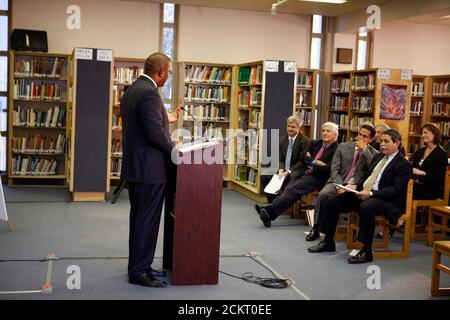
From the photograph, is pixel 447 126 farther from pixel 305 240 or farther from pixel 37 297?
pixel 37 297

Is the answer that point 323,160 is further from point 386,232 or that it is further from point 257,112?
point 257,112

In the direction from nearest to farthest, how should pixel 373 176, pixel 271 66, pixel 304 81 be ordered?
pixel 373 176
pixel 271 66
pixel 304 81

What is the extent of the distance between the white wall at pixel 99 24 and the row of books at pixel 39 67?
524 millimetres

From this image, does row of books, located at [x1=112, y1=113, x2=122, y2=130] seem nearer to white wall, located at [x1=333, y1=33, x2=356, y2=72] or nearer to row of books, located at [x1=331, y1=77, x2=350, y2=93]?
row of books, located at [x1=331, y1=77, x2=350, y2=93]

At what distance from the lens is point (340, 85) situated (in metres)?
11.5

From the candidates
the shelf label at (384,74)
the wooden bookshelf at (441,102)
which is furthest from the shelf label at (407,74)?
the wooden bookshelf at (441,102)

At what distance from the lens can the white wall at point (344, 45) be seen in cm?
1182

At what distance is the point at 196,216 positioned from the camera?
459 cm

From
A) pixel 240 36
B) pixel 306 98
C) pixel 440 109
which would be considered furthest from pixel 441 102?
pixel 240 36

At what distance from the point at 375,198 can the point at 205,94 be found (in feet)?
17.1

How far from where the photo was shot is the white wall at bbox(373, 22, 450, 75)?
471 inches

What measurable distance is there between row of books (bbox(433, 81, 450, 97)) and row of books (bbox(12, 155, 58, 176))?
7.21 metres

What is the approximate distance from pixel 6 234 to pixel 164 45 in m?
5.55

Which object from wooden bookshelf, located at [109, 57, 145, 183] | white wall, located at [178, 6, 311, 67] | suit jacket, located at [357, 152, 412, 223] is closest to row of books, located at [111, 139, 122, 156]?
wooden bookshelf, located at [109, 57, 145, 183]
